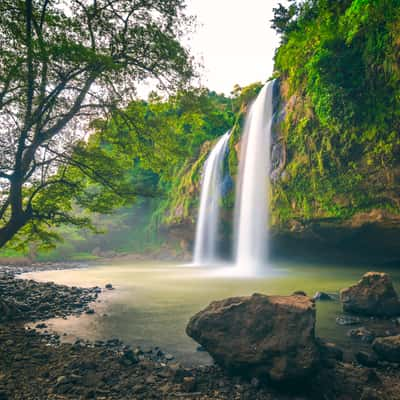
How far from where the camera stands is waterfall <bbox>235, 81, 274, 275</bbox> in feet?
60.1

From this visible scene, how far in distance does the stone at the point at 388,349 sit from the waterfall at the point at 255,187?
13317 mm

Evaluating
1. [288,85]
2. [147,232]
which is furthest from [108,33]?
[147,232]

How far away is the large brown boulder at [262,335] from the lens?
3.63 metres

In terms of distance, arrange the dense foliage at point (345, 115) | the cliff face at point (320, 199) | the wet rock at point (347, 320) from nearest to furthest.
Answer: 1. the wet rock at point (347, 320)
2. the dense foliage at point (345, 115)
3. the cliff face at point (320, 199)

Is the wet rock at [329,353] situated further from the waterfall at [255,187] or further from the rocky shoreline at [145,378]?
the waterfall at [255,187]

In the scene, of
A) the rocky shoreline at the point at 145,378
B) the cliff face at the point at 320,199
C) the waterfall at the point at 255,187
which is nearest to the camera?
the rocky shoreline at the point at 145,378

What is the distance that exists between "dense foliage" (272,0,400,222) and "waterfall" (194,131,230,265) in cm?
729

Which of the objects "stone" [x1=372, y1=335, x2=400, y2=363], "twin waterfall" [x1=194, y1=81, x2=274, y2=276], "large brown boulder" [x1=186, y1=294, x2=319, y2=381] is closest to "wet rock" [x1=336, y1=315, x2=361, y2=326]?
"stone" [x1=372, y1=335, x2=400, y2=363]

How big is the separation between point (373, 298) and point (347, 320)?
1.05m

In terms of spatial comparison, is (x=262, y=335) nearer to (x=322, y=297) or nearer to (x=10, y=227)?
(x=322, y=297)

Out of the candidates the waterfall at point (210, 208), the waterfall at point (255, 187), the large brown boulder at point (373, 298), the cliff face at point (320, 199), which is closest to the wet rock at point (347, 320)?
the large brown boulder at point (373, 298)

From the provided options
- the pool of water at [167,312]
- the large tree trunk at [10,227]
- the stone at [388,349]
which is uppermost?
the large tree trunk at [10,227]

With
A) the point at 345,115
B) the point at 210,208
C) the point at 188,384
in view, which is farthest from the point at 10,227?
the point at 210,208

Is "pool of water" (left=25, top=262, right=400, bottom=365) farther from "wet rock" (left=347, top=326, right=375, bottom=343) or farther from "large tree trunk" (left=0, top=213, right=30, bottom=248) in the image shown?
"large tree trunk" (left=0, top=213, right=30, bottom=248)
